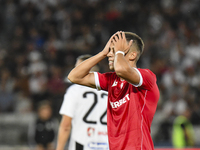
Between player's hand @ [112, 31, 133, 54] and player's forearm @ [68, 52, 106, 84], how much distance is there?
0.23 meters

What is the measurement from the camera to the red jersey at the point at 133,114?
3061 mm

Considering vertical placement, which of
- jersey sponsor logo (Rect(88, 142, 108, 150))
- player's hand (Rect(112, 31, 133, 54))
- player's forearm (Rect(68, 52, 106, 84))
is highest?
player's hand (Rect(112, 31, 133, 54))

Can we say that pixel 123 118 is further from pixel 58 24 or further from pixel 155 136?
pixel 58 24

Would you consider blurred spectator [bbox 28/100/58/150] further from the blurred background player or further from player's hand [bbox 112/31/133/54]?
player's hand [bbox 112/31/133/54]

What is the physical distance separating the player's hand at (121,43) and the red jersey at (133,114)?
25 cm

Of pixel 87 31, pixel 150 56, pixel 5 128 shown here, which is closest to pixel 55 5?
pixel 87 31

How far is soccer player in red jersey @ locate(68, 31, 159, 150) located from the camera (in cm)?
302

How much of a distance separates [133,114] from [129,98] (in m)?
0.15

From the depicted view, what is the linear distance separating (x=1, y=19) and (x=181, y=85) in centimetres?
709

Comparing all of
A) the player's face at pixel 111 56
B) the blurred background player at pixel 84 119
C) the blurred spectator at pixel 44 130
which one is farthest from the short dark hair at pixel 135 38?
the blurred spectator at pixel 44 130

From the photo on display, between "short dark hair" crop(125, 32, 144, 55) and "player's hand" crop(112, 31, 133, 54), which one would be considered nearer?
"player's hand" crop(112, 31, 133, 54)

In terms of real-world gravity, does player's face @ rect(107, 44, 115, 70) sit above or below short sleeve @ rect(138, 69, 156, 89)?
above

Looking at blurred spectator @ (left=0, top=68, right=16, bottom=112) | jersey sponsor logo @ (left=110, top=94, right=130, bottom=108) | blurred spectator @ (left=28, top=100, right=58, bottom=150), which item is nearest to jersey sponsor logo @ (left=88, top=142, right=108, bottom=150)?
jersey sponsor logo @ (left=110, top=94, right=130, bottom=108)

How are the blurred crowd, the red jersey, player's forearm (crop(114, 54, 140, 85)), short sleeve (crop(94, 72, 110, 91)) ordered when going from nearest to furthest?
player's forearm (crop(114, 54, 140, 85)) < the red jersey < short sleeve (crop(94, 72, 110, 91)) < the blurred crowd
